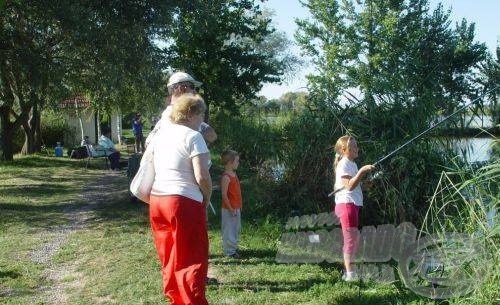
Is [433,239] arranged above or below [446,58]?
below

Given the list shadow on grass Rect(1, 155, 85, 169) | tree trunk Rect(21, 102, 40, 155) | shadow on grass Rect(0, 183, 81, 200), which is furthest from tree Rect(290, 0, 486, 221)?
tree trunk Rect(21, 102, 40, 155)

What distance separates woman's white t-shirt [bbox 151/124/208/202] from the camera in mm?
4109

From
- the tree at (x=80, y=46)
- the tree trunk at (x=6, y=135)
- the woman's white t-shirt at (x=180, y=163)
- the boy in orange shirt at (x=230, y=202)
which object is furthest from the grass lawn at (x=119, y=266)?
the tree trunk at (x=6, y=135)

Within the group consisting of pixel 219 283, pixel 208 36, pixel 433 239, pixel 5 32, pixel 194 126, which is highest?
pixel 208 36

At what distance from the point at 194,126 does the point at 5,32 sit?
11.0 m

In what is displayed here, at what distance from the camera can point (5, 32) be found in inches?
534

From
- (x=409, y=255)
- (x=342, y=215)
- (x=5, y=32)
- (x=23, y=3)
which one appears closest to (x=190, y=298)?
(x=342, y=215)

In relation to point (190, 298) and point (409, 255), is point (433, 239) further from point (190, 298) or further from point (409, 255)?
point (190, 298)

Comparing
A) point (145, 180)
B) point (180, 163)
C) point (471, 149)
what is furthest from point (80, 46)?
point (180, 163)

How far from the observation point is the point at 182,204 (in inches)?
160

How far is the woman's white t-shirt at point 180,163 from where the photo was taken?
4.11m

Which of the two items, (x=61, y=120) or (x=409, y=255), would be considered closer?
(x=409, y=255)

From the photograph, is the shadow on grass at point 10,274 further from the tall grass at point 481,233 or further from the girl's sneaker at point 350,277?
the tall grass at point 481,233

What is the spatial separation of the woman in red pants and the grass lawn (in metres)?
0.90
